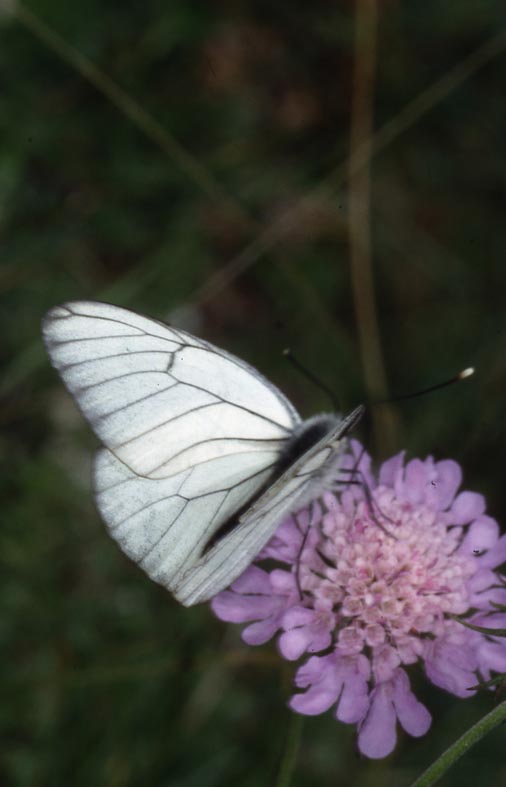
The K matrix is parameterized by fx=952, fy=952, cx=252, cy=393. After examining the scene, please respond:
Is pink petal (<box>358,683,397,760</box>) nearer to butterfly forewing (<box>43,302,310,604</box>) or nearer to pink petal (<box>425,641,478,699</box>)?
pink petal (<box>425,641,478,699</box>)

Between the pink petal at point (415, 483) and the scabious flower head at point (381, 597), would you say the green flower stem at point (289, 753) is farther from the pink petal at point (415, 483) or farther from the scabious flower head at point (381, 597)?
the pink petal at point (415, 483)

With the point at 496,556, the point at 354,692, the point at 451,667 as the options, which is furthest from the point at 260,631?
the point at 496,556

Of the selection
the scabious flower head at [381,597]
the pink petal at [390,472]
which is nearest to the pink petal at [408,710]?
the scabious flower head at [381,597]

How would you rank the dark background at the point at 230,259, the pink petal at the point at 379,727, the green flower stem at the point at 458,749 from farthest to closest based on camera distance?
the dark background at the point at 230,259
the pink petal at the point at 379,727
the green flower stem at the point at 458,749

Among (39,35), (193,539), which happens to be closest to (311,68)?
(39,35)

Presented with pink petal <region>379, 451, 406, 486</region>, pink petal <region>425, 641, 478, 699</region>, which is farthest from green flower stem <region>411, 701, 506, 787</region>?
pink petal <region>379, 451, 406, 486</region>

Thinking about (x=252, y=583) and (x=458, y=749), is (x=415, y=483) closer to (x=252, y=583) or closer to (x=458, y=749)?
(x=252, y=583)
